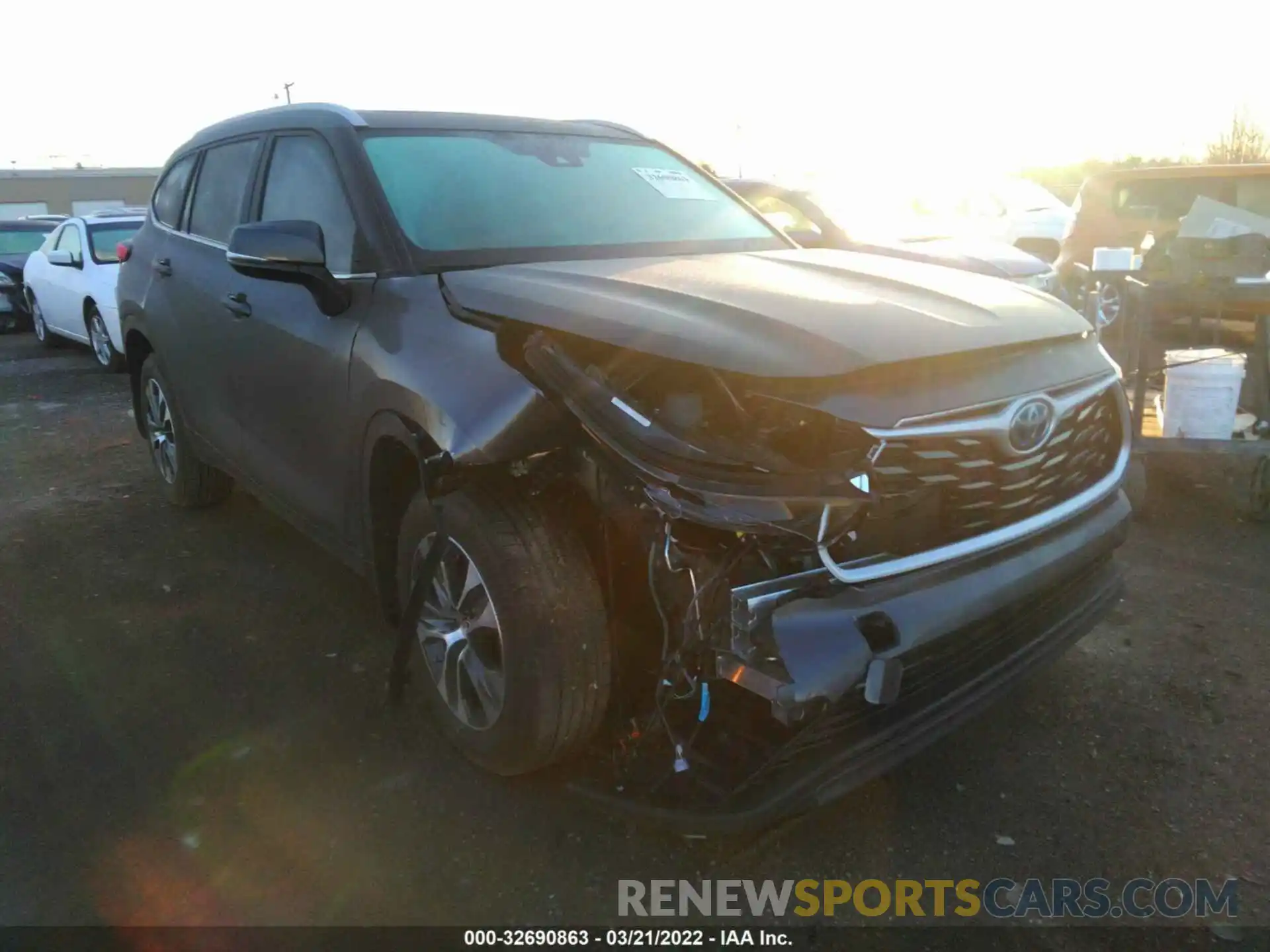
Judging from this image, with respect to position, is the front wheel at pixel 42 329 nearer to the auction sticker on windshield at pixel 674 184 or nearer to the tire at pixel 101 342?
the tire at pixel 101 342

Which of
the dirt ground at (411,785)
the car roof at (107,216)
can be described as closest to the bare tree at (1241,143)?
the car roof at (107,216)

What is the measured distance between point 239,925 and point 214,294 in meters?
2.58

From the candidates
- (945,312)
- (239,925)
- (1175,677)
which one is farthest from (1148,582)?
(239,925)

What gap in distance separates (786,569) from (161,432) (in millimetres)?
4156

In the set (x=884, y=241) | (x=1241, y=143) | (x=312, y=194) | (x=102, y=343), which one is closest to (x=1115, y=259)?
(x=884, y=241)

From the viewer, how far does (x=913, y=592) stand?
2.25 m

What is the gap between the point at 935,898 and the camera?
241 cm

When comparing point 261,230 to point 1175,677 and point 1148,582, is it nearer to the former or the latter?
point 1175,677

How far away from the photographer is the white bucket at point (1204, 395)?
17.4ft

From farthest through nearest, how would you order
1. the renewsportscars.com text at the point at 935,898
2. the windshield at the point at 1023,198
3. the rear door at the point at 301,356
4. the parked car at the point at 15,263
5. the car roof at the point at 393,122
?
the parked car at the point at 15,263, the windshield at the point at 1023,198, the car roof at the point at 393,122, the rear door at the point at 301,356, the renewsportscars.com text at the point at 935,898

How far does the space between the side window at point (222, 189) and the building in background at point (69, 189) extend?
44814 millimetres

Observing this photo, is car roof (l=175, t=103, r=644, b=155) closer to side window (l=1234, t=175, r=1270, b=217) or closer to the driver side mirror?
the driver side mirror

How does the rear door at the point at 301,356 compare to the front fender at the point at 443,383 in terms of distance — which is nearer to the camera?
the front fender at the point at 443,383

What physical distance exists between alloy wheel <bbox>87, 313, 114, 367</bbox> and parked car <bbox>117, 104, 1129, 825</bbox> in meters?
7.62
